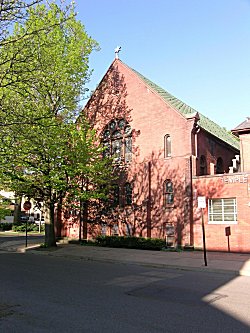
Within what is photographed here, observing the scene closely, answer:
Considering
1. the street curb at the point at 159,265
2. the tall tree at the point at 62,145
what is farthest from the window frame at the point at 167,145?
the street curb at the point at 159,265

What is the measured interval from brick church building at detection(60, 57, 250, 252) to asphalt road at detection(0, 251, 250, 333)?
8.55 metres

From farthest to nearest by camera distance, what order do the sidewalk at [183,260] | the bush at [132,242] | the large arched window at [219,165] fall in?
1. the large arched window at [219,165]
2. the bush at [132,242]
3. the sidewalk at [183,260]

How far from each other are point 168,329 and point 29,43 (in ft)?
31.2

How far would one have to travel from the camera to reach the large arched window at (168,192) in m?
22.9

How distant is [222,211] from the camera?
20438 millimetres

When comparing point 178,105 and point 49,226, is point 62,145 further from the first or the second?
point 178,105

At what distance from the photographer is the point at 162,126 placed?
24.0 meters

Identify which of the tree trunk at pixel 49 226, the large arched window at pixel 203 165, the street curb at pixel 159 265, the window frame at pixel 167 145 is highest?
the window frame at pixel 167 145

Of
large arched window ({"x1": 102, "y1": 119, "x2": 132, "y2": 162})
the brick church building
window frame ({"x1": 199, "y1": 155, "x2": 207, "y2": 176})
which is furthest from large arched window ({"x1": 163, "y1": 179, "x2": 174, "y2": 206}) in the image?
large arched window ({"x1": 102, "y1": 119, "x2": 132, "y2": 162})

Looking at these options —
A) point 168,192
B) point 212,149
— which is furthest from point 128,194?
point 212,149

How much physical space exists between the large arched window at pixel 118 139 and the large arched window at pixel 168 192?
422 cm

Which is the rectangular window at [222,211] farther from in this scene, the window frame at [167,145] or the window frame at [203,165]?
the window frame at [167,145]

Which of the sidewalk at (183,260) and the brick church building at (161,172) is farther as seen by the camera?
the brick church building at (161,172)

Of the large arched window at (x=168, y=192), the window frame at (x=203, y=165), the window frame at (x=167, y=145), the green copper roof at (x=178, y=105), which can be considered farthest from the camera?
the green copper roof at (x=178, y=105)
